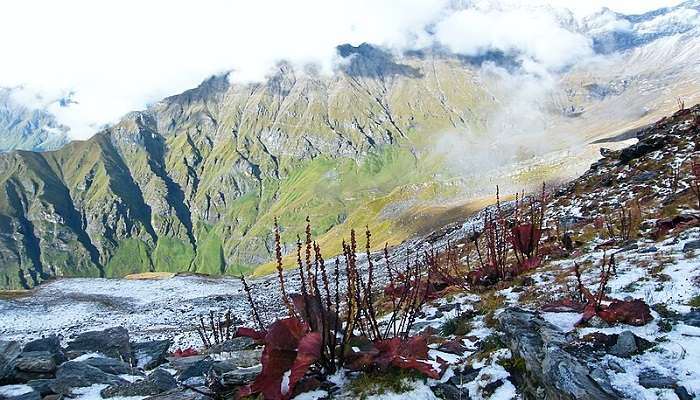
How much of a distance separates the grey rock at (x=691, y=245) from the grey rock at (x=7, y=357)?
12.3 m

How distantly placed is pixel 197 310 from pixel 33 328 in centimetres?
1205

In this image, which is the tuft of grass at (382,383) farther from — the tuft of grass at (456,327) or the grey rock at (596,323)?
the tuft of grass at (456,327)

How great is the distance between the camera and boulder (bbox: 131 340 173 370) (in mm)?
10627

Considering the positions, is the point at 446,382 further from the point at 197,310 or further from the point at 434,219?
the point at 434,219

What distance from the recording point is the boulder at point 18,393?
6.61m

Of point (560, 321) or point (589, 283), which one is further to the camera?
point (589, 283)

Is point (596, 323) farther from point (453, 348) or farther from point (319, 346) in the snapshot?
point (319, 346)

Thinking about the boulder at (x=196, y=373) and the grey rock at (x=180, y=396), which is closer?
the grey rock at (x=180, y=396)

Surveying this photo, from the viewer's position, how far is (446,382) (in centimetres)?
566

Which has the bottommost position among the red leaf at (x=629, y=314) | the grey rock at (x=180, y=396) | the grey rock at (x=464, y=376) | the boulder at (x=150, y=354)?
the boulder at (x=150, y=354)

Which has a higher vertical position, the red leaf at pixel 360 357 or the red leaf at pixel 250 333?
the red leaf at pixel 250 333

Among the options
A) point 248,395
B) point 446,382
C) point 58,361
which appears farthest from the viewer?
point 58,361

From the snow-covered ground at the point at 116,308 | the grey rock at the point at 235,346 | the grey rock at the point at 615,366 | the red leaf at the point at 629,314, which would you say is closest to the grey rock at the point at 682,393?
the grey rock at the point at 615,366

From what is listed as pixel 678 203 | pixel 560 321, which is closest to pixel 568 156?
pixel 678 203
